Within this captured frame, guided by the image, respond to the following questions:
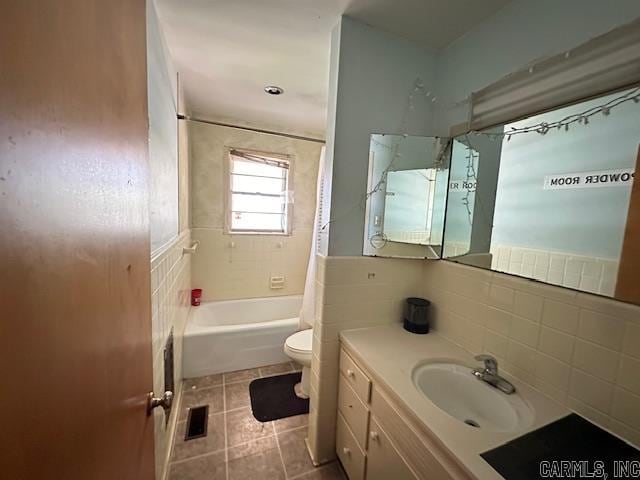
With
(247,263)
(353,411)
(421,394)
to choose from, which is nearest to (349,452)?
(353,411)

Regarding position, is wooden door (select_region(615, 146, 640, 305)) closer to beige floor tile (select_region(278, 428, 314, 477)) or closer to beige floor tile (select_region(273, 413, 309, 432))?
beige floor tile (select_region(278, 428, 314, 477))

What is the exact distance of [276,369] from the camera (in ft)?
8.11

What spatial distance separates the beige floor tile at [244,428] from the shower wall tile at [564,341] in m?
1.41

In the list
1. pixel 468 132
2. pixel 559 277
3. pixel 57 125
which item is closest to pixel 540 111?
pixel 468 132

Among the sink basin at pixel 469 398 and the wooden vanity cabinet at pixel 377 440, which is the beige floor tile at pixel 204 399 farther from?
the sink basin at pixel 469 398

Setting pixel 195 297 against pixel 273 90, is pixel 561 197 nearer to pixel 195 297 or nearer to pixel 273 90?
pixel 273 90

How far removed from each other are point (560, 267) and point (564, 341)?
0.28m

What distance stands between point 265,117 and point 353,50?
61.0 inches

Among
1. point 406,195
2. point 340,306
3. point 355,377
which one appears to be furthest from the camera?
point 406,195

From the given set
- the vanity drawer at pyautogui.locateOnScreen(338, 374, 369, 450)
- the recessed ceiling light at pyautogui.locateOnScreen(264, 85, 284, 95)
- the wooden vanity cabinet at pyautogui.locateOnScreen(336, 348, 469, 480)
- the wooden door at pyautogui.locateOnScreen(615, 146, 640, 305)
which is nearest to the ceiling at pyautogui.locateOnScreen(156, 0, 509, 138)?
the recessed ceiling light at pyautogui.locateOnScreen(264, 85, 284, 95)

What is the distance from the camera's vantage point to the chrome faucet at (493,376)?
105 cm

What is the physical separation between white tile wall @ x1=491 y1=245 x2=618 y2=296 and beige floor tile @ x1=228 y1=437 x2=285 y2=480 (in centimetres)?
165

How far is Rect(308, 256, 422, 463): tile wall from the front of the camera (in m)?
1.46

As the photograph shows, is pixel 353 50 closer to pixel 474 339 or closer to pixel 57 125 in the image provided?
pixel 57 125
